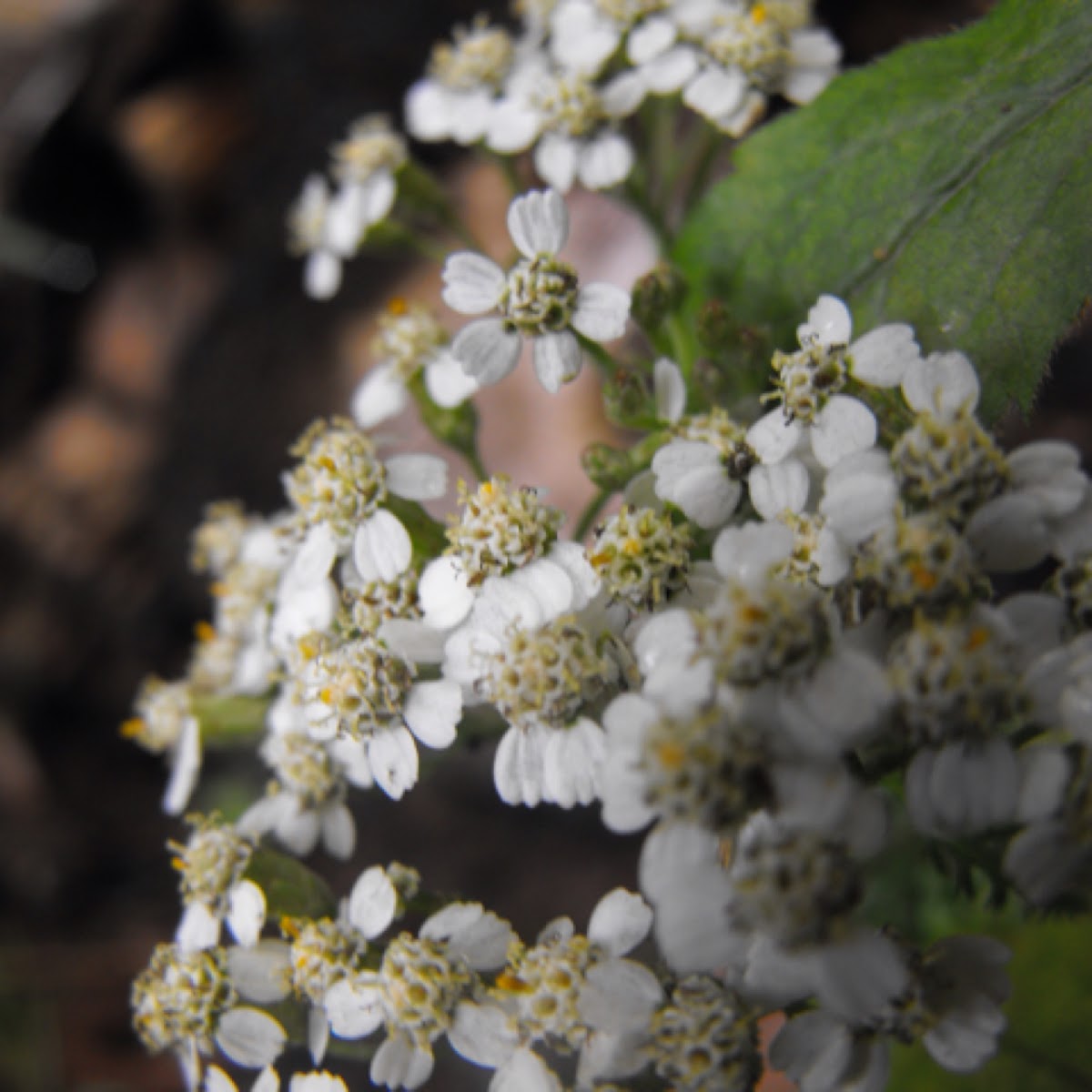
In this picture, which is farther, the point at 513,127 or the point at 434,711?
the point at 513,127

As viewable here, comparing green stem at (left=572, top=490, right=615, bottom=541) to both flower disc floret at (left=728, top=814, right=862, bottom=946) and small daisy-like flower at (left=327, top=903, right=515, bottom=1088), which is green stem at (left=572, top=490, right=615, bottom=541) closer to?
small daisy-like flower at (left=327, top=903, right=515, bottom=1088)

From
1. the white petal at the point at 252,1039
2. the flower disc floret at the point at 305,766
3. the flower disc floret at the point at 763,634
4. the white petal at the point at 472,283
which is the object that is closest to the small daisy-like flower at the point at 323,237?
the white petal at the point at 472,283

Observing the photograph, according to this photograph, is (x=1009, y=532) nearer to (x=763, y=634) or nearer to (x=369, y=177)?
(x=763, y=634)

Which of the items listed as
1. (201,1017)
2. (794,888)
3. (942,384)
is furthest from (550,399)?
(794,888)

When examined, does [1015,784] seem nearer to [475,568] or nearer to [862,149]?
[475,568]

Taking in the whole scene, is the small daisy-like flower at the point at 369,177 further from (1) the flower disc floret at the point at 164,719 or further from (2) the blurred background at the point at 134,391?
(2) the blurred background at the point at 134,391

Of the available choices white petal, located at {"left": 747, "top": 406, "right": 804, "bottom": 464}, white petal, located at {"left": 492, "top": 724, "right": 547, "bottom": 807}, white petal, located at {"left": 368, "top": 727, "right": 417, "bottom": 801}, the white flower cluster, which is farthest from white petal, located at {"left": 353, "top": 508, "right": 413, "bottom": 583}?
white petal, located at {"left": 747, "top": 406, "right": 804, "bottom": 464}
